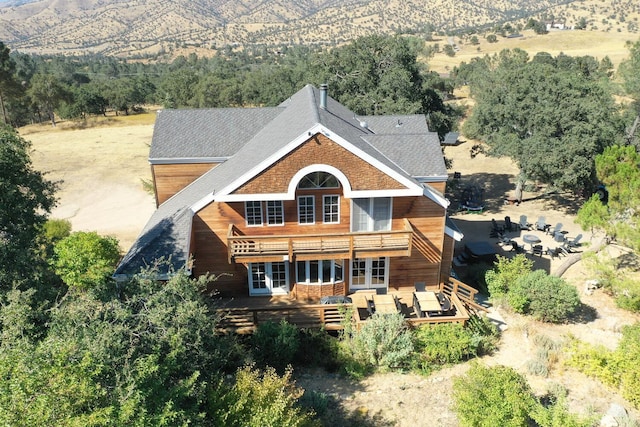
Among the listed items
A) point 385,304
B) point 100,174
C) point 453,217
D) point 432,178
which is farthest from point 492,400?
point 100,174

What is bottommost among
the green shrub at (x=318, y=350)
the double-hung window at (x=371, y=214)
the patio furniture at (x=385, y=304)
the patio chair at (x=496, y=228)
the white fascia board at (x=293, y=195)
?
the green shrub at (x=318, y=350)

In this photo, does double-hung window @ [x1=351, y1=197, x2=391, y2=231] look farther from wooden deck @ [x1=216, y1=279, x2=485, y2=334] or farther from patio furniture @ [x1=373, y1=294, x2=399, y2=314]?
wooden deck @ [x1=216, y1=279, x2=485, y2=334]

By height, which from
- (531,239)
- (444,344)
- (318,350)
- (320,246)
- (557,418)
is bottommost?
(318,350)

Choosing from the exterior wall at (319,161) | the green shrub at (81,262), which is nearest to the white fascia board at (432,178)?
the exterior wall at (319,161)

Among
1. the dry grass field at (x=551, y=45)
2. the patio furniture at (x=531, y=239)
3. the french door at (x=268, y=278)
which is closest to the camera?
the french door at (x=268, y=278)

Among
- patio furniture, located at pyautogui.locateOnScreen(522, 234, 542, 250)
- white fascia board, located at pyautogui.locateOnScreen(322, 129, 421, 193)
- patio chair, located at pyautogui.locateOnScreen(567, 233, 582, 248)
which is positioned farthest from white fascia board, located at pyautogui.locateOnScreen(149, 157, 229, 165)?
patio chair, located at pyautogui.locateOnScreen(567, 233, 582, 248)

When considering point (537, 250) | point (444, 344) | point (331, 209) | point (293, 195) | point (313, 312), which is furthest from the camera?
point (537, 250)

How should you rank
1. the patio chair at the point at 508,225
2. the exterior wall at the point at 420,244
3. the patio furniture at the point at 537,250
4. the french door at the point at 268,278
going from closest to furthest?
the exterior wall at the point at 420,244 < the french door at the point at 268,278 < the patio furniture at the point at 537,250 < the patio chair at the point at 508,225

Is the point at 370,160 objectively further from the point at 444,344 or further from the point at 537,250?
the point at 537,250

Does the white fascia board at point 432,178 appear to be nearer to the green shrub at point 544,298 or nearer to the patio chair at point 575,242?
the green shrub at point 544,298
